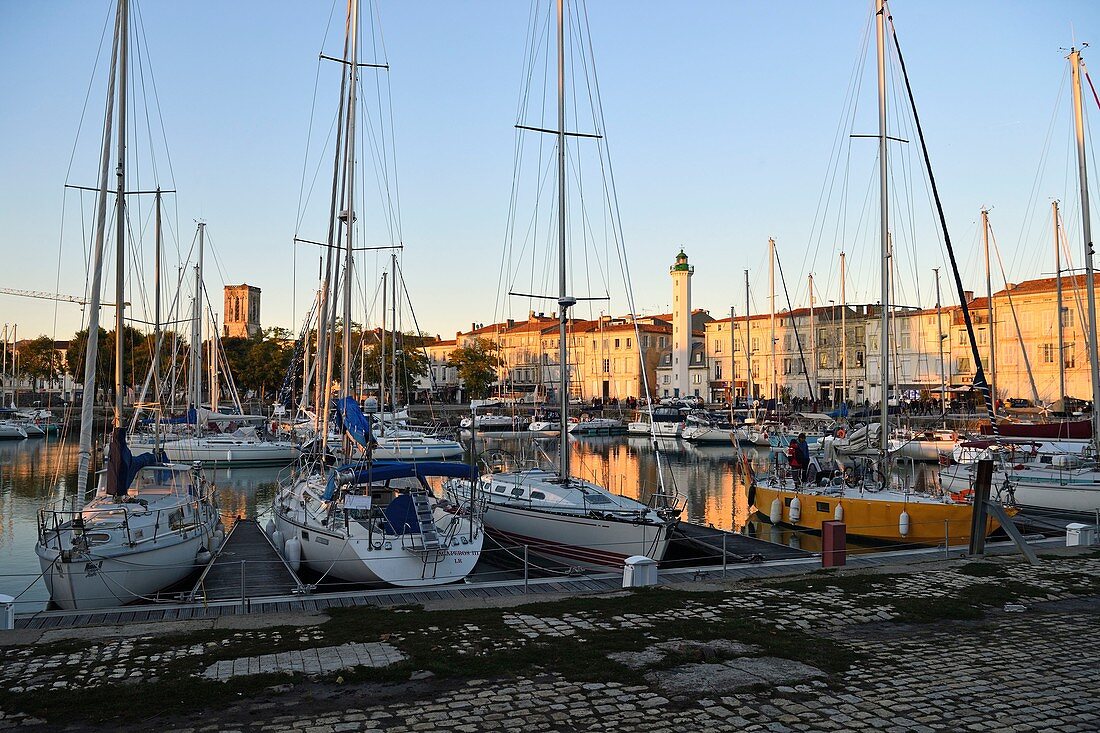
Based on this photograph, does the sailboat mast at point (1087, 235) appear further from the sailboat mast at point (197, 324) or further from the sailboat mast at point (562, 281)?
the sailboat mast at point (197, 324)

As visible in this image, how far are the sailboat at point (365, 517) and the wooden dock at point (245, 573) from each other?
0.41 metres

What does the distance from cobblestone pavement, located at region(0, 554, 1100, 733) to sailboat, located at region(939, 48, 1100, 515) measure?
13.8m

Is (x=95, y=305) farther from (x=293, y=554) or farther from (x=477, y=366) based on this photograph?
(x=477, y=366)

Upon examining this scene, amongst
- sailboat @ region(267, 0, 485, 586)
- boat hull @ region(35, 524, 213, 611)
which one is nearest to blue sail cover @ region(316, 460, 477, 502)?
sailboat @ region(267, 0, 485, 586)

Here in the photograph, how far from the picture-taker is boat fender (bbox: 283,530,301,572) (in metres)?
18.5

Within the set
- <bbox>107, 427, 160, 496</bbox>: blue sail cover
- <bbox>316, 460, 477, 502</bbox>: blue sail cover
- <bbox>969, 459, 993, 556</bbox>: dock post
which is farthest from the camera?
<bbox>316, 460, 477, 502</bbox>: blue sail cover

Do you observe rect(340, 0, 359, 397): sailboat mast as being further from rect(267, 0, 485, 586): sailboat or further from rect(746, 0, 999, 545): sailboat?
rect(746, 0, 999, 545): sailboat

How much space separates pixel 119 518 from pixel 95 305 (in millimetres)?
4208

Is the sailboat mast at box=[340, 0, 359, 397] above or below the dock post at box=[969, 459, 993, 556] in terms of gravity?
above

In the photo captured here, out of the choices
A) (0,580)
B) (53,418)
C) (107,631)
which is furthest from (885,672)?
(53,418)

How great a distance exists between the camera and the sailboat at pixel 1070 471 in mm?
27125

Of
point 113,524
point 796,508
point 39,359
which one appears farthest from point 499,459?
point 39,359

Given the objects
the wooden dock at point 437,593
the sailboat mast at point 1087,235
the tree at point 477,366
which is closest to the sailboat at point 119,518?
the wooden dock at point 437,593

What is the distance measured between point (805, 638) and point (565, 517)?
358 inches
